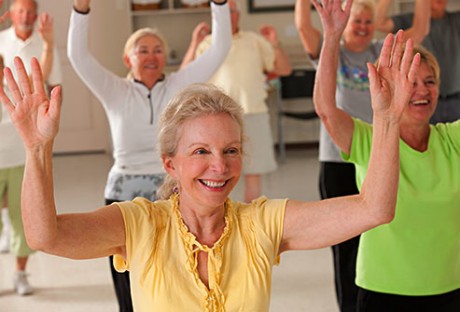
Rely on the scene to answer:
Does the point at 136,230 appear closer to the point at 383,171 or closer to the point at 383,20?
the point at 383,171

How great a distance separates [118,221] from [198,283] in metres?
Answer: 0.21

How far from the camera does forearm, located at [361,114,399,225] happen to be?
181 centimetres

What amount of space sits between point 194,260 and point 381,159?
43 cm

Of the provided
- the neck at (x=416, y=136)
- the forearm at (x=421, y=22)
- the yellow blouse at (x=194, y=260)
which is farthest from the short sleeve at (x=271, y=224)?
the forearm at (x=421, y=22)

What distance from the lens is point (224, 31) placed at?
3.45 meters

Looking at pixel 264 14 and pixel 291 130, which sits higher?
pixel 264 14

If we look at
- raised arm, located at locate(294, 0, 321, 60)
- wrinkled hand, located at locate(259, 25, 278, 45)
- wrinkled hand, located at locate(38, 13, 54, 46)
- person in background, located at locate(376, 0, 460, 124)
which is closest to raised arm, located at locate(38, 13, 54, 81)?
wrinkled hand, located at locate(38, 13, 54, 46)

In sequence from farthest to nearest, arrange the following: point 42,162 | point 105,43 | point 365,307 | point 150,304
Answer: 1. point 105,43
2. point 365,307
3. point 150,304
4. point 42,162

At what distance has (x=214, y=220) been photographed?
1.92m

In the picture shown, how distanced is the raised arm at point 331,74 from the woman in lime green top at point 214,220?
0.44m

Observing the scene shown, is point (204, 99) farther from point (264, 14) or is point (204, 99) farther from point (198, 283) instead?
point (264, 14)

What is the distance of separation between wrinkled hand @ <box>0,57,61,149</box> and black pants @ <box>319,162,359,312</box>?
2390mm

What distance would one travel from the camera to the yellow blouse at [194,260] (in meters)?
1.82

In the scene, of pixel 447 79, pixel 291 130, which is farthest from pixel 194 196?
pixel 291 130
